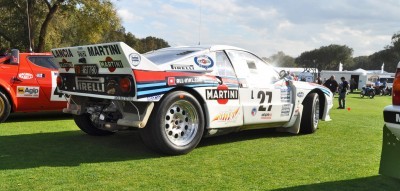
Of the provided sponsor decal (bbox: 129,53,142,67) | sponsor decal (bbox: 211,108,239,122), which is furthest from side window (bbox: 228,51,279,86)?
sponsor decal (bbox: 129,53,142,67)

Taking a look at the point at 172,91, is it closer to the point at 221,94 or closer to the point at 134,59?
the point at 134,59

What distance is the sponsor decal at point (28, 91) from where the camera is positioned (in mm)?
7432

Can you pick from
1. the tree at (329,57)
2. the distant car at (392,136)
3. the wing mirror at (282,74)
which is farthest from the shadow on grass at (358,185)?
the tree at (329,57)

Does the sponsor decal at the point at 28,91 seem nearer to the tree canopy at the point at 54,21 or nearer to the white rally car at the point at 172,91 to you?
the white rally car at the point at 172,91

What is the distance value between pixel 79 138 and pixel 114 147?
3.17ft

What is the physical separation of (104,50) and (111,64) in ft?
0.60

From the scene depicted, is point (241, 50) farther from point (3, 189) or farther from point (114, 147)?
point (3, 189)

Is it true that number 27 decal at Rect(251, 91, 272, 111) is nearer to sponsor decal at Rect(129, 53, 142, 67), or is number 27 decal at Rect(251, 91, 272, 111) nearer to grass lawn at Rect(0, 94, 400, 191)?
grass lawn at Rect(0, 94, 400, 191)

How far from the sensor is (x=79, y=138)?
19.6 feet

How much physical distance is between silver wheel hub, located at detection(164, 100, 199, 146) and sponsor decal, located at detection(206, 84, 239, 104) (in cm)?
34

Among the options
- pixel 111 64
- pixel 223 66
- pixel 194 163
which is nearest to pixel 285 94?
pixel 223 66

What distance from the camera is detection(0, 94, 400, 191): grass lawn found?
371 cm

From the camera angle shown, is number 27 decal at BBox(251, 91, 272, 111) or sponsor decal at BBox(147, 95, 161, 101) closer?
sponsor decal at BBox(147, 95, 161, 101)

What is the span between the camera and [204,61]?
208 inches
